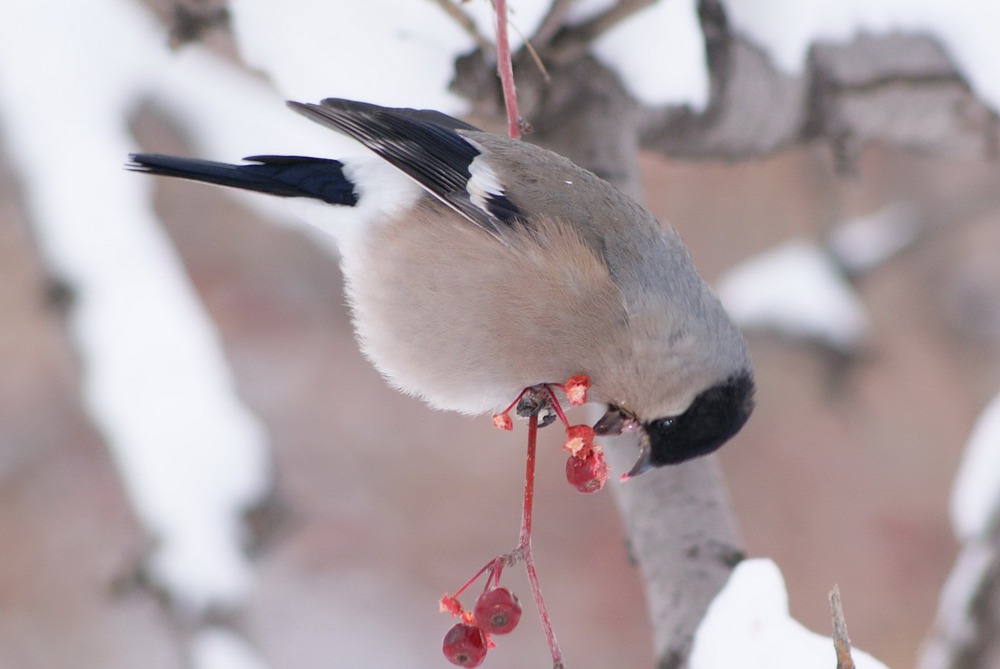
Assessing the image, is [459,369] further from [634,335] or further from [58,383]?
[58,383]

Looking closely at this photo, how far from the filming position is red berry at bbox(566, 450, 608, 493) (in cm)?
129

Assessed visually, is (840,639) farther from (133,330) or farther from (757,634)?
(133,330)

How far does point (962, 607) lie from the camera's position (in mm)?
1568

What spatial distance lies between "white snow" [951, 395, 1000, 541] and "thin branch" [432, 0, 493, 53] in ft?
3.53

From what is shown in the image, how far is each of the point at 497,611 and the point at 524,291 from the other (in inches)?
17.2

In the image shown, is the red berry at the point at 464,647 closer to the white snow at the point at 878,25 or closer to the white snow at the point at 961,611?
the white snow at the point at 961,611

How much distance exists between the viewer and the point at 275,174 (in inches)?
59.4

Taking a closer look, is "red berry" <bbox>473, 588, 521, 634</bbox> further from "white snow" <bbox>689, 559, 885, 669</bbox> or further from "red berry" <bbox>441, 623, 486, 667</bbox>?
"white snow" <bbox>689, 559, 885, 669</bbox>

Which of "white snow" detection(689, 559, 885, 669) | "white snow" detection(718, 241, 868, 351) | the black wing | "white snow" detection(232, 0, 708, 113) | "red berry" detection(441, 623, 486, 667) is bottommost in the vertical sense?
"white snow" detection(689, 559, 885, 669)

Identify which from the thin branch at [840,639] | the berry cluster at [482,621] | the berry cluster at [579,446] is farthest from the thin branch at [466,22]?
the thin branch at [840,639]

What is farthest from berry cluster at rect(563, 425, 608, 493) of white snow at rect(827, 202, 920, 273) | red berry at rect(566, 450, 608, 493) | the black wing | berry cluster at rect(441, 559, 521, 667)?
white snow at rect(827, 202, 920, 273)

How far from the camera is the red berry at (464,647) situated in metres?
1.17

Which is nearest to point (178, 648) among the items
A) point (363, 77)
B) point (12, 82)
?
point (363, 77)

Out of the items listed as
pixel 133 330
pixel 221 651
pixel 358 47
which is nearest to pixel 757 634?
pixel 221 651
